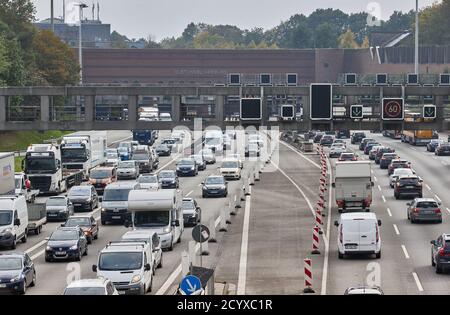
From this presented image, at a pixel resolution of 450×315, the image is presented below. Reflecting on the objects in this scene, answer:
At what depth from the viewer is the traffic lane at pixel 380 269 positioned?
36.2 meters

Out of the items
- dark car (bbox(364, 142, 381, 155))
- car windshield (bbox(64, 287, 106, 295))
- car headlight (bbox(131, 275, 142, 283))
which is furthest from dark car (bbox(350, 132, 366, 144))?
car windshield (bbox(64, 287, 106, 295))

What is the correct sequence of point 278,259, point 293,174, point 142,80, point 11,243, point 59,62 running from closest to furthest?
point 278,259
point 11,243
point 293,174
point 59,62
point 142,80

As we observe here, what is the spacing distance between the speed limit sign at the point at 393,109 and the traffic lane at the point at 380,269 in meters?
9.09

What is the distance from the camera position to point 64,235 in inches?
1781

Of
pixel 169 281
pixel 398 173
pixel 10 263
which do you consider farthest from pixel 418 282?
pixel 398 173

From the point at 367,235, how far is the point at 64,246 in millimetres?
10832

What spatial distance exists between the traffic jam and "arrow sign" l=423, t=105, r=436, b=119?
11.4 m

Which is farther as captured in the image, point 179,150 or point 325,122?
point 179,150

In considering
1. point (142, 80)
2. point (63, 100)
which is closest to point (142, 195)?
point (63, 100)

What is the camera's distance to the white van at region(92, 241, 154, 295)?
3397 cm

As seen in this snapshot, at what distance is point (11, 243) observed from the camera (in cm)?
4847

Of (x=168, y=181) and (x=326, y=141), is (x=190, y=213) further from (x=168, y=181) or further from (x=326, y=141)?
(x=326, y=141)

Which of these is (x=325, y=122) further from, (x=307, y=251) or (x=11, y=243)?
(x=11, y=243)
